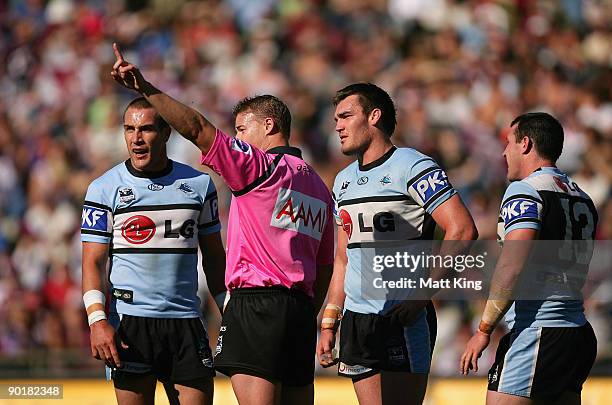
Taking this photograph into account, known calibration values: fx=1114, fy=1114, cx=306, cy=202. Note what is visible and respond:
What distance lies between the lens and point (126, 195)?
721 centimetres

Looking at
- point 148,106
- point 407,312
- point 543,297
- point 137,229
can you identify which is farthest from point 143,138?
point 543,297

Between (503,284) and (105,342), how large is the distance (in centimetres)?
246

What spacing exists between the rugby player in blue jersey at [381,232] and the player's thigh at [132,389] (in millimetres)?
1146

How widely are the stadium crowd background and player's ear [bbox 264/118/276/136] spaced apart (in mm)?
5668

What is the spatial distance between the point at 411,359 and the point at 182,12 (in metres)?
11.8

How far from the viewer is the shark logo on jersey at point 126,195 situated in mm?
7203

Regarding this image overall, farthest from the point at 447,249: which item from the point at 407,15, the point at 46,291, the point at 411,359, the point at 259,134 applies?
the point at 407,15

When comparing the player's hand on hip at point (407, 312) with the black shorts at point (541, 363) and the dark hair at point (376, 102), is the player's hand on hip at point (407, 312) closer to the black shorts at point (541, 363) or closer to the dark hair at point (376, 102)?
the black shorts at point (541, 363)

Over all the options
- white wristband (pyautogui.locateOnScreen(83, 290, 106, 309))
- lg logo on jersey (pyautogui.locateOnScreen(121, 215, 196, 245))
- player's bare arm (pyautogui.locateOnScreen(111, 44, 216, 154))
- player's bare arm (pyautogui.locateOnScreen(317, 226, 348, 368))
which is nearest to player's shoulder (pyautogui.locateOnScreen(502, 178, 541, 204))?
player's bare arm (pyautogui.locateOnScreen(317, 226, 348, 368))

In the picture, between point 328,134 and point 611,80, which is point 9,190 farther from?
point 611,80

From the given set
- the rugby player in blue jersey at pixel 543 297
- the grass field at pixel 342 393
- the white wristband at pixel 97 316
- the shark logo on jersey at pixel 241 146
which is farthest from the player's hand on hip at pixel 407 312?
the grass field at pixel 342 393

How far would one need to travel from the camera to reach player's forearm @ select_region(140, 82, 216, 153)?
6.10 metres

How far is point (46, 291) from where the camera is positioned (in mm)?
13742

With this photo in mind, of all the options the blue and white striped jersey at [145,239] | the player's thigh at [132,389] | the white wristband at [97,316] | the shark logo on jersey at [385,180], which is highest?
the shark logo on jersey at [385,180]
